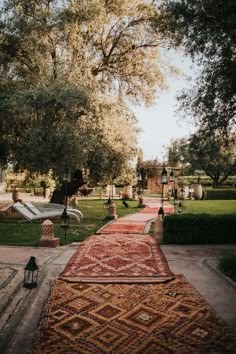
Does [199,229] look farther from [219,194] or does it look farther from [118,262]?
[219,194]

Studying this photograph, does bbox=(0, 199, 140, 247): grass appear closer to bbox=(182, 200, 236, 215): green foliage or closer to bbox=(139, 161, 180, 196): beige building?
bbox=(182, 200, 236, 215): green foliage

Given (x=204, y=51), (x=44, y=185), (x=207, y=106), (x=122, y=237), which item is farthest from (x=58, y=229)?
(x=44, y=185)

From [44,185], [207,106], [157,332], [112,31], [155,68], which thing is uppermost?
[112,31]

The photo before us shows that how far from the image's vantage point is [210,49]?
1086cm

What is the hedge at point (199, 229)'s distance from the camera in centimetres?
1314

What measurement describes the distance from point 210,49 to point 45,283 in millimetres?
8004

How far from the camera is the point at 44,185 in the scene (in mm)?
33875

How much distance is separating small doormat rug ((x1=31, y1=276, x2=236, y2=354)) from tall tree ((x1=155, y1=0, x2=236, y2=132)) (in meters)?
5.90

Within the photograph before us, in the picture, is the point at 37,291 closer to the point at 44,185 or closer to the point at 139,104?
the point at 139,104

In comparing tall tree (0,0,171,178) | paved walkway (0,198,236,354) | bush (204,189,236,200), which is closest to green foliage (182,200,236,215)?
tall tree (0,0,171,178)

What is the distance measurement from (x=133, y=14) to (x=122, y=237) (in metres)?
14.2

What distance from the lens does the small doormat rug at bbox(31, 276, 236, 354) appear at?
4.92m

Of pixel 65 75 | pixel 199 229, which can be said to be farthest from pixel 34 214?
pixel 199 229

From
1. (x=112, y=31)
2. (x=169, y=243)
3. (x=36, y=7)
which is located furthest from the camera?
(x=112, y=31)
